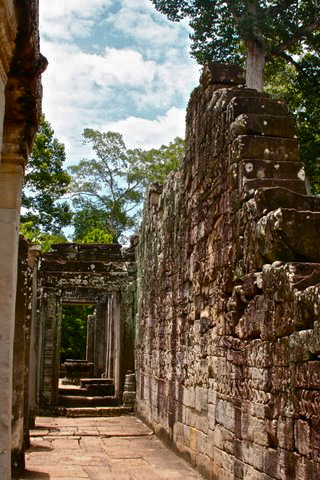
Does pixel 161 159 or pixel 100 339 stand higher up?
pixel 161 159

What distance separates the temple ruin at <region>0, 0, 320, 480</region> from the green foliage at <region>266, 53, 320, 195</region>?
20.4ft

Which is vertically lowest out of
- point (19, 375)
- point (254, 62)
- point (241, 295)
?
point (19, 375)

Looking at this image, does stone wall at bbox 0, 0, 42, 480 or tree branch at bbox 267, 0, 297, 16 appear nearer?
stone wall at bbox 0, 0, 42, 480

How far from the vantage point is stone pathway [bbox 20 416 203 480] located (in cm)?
761

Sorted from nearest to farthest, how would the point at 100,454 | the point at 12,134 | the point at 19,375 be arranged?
the point at 12,134, the point at 19,375, the point at 100,454

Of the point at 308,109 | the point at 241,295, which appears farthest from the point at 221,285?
the point at 308,109

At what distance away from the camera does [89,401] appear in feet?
53.9

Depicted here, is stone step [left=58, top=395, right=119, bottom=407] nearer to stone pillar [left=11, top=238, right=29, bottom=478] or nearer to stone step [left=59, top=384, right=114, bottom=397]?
stone step [left=59, top=384, right=114, bottom=397]

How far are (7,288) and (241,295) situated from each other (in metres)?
2.74

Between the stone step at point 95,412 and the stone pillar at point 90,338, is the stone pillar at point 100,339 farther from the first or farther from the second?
the stone step at point 95,412

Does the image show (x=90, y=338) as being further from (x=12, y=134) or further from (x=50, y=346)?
(x=12, y=134)

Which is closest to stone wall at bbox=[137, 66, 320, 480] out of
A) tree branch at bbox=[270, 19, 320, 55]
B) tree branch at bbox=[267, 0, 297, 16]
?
tree branch at bbox=[270, 19, 320, 55]

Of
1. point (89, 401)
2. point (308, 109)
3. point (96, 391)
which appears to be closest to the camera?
point (89, 401)

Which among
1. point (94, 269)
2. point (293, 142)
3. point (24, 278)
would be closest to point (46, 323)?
point (94, 269)
